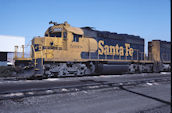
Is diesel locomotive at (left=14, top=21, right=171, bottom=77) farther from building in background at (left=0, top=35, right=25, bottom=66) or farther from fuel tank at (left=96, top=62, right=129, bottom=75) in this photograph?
building in background at (left=0, top=35, right=25, bottom=66)

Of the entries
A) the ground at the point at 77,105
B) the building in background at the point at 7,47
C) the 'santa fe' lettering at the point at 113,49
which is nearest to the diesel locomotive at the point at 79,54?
the 'santa fe' lettering at the point at 113,49

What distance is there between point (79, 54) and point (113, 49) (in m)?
3.94

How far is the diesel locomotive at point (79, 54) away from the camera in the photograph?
11594 millimetres

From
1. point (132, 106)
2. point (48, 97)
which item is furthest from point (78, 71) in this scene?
point (132, 106)

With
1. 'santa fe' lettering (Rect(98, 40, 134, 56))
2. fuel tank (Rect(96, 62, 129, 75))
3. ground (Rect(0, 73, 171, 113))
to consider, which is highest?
'santa fe' lettering (Rect(98, 40, 134, 56))

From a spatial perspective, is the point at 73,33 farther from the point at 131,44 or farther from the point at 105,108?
the point at 105,108

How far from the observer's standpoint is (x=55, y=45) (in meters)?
12.5

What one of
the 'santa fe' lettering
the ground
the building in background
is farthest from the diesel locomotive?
the building in background

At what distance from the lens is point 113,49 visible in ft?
53.0

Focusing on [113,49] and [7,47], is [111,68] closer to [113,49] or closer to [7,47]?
[113,49]

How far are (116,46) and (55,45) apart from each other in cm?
636

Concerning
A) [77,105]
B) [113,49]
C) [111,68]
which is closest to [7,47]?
[113,49]

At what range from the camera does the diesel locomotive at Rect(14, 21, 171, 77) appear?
11594 millimetres

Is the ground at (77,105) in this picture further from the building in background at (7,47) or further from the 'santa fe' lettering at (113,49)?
the building in background at (7,47)
